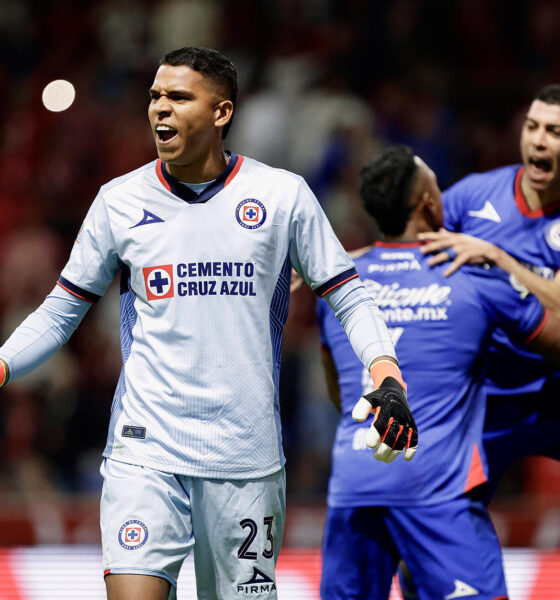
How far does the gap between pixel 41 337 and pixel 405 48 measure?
641cm

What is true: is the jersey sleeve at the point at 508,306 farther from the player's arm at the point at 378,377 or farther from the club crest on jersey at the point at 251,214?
the club crest on jersey at the point at 251,214

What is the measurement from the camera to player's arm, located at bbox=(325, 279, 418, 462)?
269cm

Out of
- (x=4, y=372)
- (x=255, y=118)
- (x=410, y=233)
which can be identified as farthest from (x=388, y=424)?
(x=255, y=118)

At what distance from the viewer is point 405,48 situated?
8.84m

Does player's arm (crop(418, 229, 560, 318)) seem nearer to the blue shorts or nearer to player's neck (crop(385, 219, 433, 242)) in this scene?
player's neck (crop(385, 219, 433, 242))

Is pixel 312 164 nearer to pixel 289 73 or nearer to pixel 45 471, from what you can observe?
pixel 289 73

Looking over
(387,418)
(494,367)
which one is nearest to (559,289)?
(494,367)

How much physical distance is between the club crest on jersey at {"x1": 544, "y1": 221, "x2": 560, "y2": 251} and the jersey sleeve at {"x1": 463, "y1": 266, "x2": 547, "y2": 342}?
0.71 metres

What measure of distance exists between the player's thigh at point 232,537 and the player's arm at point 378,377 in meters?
0.50

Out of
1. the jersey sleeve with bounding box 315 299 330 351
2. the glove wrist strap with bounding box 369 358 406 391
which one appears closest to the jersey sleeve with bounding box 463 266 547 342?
the jersey sleeve with bounding box 315 299 330 351

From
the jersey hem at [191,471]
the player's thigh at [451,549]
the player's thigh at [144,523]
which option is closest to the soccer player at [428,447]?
the player's thigh at [451,549]

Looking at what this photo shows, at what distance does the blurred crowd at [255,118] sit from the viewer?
740cm

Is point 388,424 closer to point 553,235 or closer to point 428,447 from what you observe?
point 428,447

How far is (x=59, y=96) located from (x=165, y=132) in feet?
20.4
